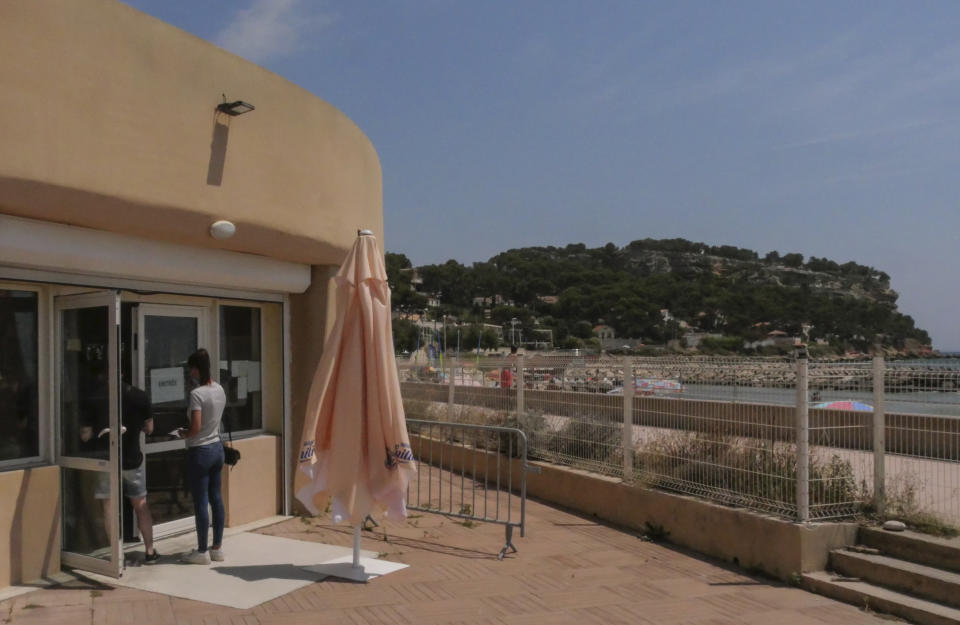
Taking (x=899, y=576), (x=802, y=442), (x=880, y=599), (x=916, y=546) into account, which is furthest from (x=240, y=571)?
(x=916, y=546)

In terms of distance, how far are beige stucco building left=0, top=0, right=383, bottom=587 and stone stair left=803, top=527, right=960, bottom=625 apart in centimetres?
524

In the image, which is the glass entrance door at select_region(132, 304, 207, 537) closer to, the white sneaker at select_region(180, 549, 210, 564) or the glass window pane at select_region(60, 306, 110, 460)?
the glass window pane at select_region(60, 306, 110, 460)

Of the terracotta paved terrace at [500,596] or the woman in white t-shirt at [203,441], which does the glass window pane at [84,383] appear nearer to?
the woman in white t-shirt at [203,441]

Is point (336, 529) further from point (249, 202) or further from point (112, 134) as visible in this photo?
point (112, 134)

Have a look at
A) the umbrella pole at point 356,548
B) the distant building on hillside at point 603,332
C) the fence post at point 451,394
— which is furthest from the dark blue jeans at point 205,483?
the distant building on hillside at point 603,332

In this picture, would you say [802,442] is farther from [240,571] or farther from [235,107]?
[235,107]

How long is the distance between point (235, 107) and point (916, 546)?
632 centimetres

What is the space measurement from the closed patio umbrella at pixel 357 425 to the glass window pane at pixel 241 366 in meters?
1.96

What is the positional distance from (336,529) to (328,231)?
293 centimetres

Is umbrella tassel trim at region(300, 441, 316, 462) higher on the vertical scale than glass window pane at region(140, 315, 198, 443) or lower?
lower

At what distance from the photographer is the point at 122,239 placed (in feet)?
19.1

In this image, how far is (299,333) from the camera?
7840 millimetres

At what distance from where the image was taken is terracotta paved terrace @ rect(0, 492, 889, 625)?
4934 mm

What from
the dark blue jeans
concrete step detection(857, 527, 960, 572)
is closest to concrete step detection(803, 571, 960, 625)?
concrete step detection(857, 527, 960, 572)
